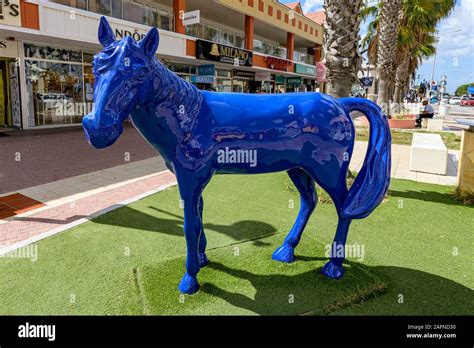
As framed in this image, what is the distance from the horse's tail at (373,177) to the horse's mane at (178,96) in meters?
1.52

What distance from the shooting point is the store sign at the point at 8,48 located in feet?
40.2

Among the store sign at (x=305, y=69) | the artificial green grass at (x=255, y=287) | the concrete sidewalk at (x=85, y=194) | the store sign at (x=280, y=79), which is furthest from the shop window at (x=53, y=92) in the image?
the store sign at (x=305, y=69)

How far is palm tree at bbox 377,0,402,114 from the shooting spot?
1462cm

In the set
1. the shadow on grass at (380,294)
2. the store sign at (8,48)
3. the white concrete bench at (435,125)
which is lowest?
the shadow on grass at (380,294)

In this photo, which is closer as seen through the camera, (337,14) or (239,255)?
(239,255)

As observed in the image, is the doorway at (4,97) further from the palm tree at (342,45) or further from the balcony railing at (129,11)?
the palm tree at (342,45)

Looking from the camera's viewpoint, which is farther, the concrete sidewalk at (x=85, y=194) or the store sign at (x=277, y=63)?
the store sign at (x=277, y=63)

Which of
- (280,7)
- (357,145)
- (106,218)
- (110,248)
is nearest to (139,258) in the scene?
(110,248)

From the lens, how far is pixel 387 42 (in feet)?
50.9

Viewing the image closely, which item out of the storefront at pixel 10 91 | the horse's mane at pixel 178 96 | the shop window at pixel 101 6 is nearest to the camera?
the horse's mane at pixel 178 96

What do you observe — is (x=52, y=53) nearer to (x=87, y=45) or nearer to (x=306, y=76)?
(x=87, y=45)

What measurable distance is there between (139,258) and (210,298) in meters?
1.15

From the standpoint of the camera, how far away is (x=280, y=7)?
24.1m
